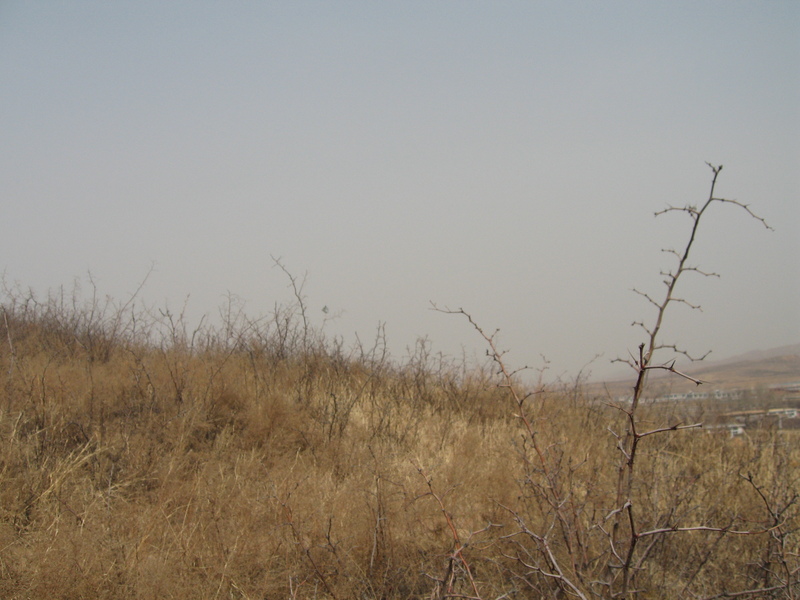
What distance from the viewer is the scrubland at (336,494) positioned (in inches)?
116

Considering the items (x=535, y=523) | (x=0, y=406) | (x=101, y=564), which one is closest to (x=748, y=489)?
(x=535, y=523)

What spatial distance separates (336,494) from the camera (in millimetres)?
3969

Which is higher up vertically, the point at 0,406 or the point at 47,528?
the point at 0,406

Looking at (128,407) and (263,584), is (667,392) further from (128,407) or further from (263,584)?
(128,407)

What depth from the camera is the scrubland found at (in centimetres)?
294

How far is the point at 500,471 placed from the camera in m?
4.76

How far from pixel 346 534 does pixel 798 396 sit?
7.53 m

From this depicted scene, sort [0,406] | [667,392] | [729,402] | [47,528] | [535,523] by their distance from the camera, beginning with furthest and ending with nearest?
[729,402] → [667,392] → [0,406] → [535,523] → [47,528]

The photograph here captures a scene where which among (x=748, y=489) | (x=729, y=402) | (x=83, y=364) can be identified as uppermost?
(x=83, y=364)

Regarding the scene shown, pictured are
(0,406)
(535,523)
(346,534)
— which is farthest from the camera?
(0,406)

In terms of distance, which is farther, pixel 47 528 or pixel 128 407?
pixel 128 407

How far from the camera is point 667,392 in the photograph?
7.10 m

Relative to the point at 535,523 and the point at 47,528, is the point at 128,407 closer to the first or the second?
the point at 47,528

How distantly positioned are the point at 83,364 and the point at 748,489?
708cm
